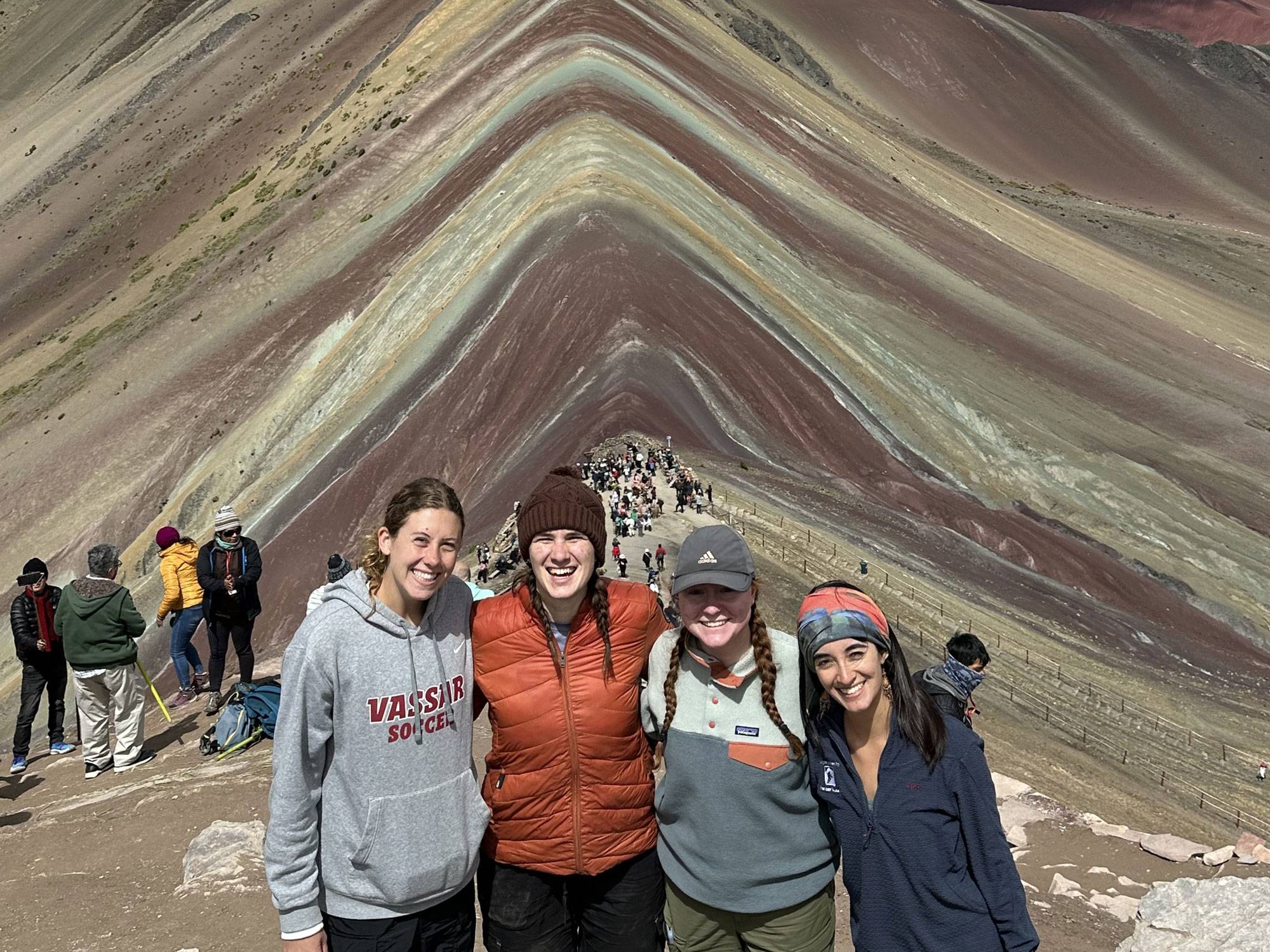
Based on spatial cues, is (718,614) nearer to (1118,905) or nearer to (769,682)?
(769,682)

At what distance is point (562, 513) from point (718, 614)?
674mm

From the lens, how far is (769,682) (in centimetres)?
395

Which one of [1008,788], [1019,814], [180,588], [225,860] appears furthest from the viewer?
[180,588]

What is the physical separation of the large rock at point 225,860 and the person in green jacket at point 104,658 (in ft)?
8.94

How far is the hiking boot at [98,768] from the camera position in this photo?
10328 mm

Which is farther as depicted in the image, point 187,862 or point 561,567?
Result: point 187,862

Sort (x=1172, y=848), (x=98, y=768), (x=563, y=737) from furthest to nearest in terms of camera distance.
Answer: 1. (x=98, y=768)
2. (x=1172, y=848)
3. (x=563, y=737)

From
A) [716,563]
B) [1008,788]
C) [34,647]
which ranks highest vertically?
[716,563]

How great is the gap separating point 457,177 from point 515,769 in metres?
32.6

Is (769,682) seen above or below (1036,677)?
above

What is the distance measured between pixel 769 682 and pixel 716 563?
1.51 ft

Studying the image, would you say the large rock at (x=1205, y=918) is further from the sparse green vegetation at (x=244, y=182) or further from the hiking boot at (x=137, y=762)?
the sparse green vegetation at (x=244, y=182)

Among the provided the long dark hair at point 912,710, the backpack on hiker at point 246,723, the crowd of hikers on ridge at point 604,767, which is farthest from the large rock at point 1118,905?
the backpack on hiker at point 246,723

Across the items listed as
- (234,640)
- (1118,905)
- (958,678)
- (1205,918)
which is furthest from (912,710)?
(234,640)
